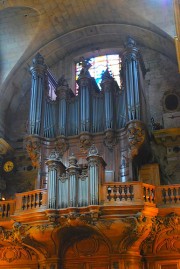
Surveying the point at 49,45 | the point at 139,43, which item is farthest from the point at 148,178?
the point at 49,45

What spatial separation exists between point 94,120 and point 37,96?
2.79 m

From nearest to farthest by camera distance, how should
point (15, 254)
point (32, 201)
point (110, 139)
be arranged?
1. point (32, 201)
2. point (15, 254)
3. point (110, 139)

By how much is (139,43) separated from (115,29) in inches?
54.9

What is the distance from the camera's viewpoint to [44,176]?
16.7m

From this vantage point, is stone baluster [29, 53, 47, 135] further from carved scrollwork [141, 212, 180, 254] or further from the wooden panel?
the wooden panel

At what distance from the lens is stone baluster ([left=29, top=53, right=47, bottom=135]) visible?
57.7 ft

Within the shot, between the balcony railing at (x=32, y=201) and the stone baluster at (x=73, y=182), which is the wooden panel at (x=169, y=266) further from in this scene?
the balcony railing at (x=32, y=201)

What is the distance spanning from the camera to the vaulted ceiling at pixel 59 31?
19.9 meters

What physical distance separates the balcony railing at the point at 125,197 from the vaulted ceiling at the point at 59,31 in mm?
7531

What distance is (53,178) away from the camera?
568 inches

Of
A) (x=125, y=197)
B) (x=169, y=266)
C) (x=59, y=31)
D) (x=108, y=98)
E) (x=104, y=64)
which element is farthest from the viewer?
(x=104, y=64)

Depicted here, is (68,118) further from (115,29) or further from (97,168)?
(115,29)

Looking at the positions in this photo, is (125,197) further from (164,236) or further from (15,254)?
(15,254)

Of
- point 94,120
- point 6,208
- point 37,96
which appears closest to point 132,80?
point 94,120
